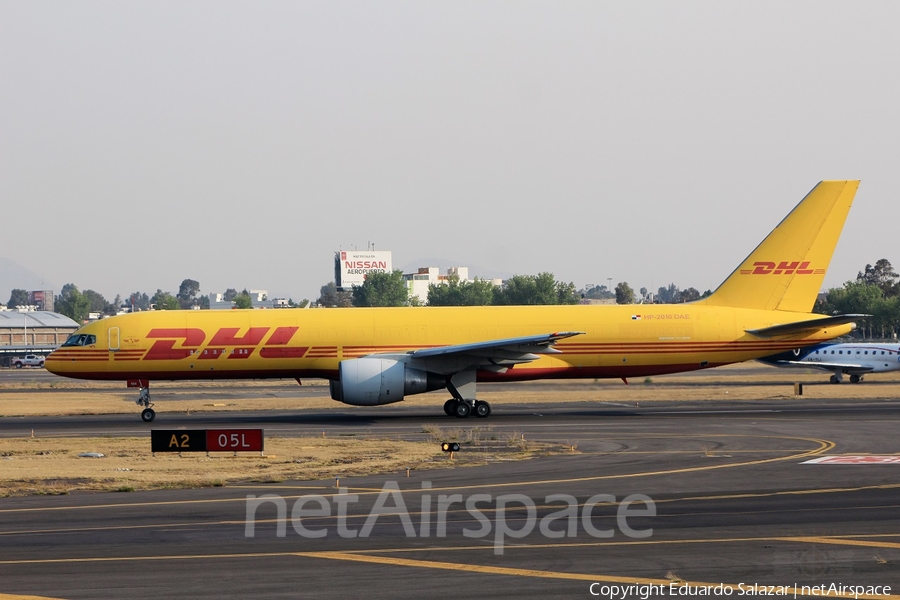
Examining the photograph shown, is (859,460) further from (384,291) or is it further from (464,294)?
(384,291)

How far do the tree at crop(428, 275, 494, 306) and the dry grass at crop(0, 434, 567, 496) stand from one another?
391 ft

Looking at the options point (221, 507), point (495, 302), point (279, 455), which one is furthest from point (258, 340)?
point (495, 302)

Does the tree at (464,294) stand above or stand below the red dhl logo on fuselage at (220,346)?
above

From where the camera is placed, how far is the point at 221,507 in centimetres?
1877

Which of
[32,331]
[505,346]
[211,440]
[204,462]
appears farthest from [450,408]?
[32,331]

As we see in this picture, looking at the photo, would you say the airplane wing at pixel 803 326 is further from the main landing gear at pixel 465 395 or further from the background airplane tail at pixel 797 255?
the main landing gear at pixel 465 395

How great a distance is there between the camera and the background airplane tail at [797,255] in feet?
138

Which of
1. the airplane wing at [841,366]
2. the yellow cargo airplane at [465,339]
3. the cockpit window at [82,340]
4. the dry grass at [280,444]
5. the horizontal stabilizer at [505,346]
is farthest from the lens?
the airplane wing at [841,366]

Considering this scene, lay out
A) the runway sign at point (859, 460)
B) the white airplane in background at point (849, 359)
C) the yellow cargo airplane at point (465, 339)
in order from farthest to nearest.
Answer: the white airplane in background at point (849, 359) < the yellow cargo airplane at point (465, 339) < the runway sign at point (859, 460)

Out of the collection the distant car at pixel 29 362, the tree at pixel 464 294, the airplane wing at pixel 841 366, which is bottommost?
the airplane wing at pixel 841 366

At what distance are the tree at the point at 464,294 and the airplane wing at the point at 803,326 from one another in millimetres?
108996

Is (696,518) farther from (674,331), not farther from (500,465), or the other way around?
(674,331)

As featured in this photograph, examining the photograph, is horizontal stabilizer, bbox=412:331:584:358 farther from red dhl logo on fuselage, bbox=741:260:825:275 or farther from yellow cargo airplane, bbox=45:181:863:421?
red dhl logo on fuselage, bbox=741:260:825:275

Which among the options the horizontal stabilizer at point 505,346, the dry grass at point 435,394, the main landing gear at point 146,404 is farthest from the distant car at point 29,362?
the horizontal stabilizer at point 505,346
